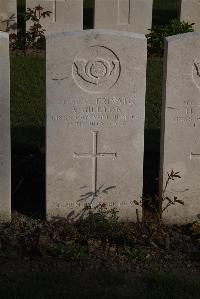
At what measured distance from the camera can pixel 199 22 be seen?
13945 mm

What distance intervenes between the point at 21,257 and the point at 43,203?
3.53 ft

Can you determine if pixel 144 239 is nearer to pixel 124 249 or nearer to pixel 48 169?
pixel 124 249

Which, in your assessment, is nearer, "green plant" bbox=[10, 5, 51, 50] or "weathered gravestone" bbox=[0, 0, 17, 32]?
"green plant" bbox=[10, 5, 51, 50]

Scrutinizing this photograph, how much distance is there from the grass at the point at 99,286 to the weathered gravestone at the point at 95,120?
3.31 feet

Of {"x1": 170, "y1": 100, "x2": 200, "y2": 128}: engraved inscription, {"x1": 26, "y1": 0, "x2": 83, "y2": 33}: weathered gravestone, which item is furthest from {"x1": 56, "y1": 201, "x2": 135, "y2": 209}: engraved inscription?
{"x1": 26, "y1": 0, "x2": 83, "y2": 33}: weathered gravestone

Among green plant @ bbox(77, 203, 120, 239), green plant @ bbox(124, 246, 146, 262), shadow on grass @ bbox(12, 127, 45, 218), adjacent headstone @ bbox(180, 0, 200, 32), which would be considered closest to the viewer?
green plant @ bbox(124, 246, 146, 262)

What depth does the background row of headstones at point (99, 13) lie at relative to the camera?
13328 mm

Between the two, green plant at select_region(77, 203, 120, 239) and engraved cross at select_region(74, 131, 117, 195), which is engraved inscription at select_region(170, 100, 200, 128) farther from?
green plant at select_region(77, 203, 120, 239)

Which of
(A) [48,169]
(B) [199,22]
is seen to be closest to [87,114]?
(A) [48,169]

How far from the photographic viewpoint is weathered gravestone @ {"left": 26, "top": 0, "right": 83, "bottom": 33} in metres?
13.3

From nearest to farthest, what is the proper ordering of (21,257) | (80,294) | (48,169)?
1. (80,294)
2. (21,257)
3. (48,169)

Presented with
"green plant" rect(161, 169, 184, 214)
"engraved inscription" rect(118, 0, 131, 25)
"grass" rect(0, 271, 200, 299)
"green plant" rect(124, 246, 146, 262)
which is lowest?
"grass" rect(0, 271, 200, 299)

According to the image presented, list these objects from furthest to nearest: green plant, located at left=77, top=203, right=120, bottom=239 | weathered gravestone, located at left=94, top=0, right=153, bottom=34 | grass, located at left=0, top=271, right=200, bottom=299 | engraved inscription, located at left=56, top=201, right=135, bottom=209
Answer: weathered gravestone, located at left=94, top=0, right=153, bottom=34
engraved inscription, located at left=56, top=201, right=135, bottom=209
green plant, located at left=77, top=203, right=120, bottom=239
grass, located at left=0, top=271, right=200, bottom=299

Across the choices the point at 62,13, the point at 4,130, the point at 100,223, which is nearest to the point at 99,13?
the point at 62,13
